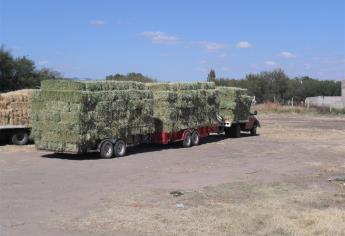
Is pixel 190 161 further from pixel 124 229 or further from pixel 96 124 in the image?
pixel 124 229

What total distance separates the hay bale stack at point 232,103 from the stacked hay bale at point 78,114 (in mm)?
10649

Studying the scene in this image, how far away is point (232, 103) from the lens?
1261 inches

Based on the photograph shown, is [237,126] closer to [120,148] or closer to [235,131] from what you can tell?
[235,131]

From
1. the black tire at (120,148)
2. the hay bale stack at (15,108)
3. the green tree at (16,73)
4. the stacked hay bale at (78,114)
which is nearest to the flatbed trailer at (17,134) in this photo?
the hay bale stack at (15,108)

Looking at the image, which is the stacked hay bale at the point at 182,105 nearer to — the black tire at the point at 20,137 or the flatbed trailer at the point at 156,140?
the flatbed trailer at the point at 156,140

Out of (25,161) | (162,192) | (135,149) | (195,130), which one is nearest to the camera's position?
(162,192)

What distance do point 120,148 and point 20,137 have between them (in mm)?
5527

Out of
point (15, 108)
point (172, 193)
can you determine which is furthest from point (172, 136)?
point (172, 193)

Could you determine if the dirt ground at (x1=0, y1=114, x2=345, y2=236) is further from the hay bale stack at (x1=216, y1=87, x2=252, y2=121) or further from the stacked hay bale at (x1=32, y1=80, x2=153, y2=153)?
the hay bale stack at (x1=216, y1=87, x2=252, y2=121)

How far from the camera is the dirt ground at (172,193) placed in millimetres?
10156

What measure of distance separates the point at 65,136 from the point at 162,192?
7551mm

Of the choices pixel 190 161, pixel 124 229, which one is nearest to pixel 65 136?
pixel 190 161

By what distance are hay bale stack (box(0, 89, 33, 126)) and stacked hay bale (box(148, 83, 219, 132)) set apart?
17.8ft

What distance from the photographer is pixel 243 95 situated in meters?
33.5
